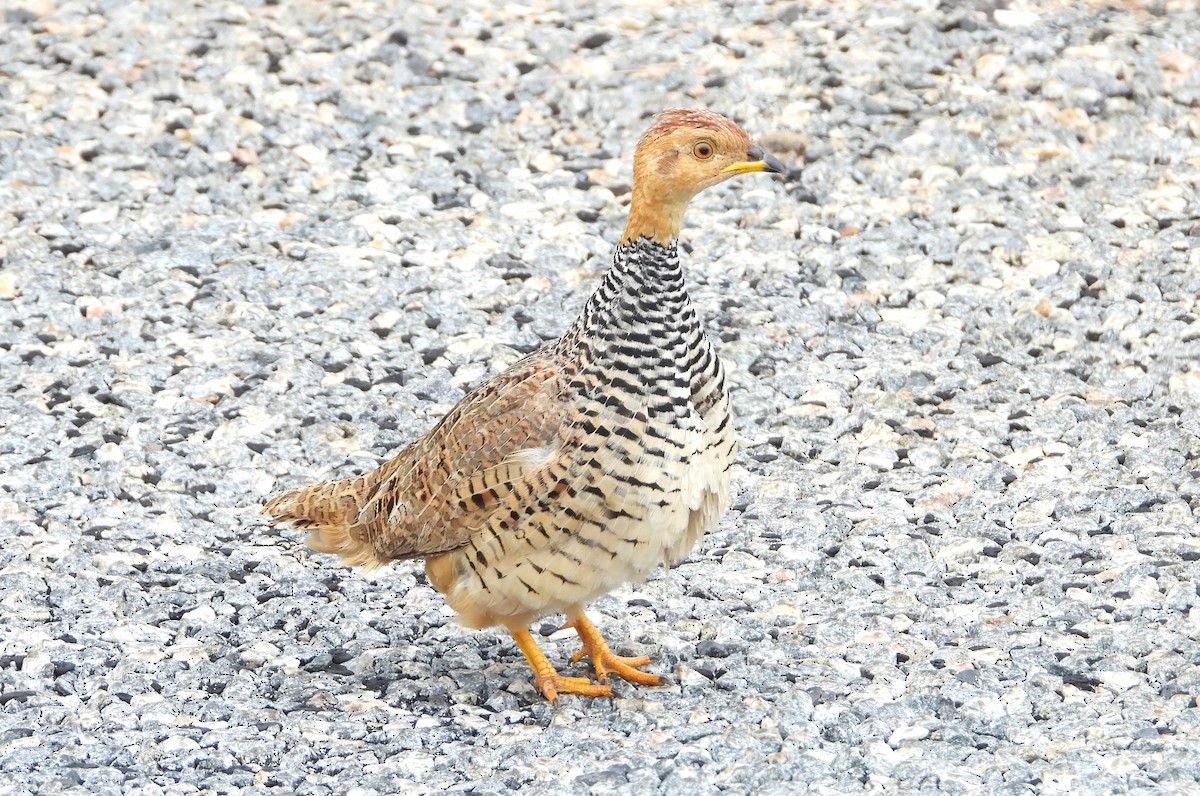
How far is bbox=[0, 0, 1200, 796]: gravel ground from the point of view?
18.1ft

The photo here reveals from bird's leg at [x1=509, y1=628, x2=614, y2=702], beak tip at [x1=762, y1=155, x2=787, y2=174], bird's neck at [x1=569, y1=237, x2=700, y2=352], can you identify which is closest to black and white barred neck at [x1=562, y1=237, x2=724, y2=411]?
bird's neck at [x1=569, y1=237, x2=700, y2=352]

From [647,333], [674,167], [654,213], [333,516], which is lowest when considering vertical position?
[333,516]

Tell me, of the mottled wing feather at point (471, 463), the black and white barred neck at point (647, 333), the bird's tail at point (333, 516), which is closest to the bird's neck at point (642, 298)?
the black and white barred neck at point (647, 333)

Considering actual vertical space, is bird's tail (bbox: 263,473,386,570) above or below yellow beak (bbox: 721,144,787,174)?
below

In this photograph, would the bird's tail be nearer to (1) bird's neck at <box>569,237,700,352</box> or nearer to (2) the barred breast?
(2) the barred breast

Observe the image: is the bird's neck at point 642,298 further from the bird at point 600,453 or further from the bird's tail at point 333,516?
the bird's tail at point 333,516

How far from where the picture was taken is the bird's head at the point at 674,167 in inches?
219

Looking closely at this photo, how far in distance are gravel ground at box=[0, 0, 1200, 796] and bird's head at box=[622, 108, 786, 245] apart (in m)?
1.70

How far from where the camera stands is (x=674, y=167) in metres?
5.56

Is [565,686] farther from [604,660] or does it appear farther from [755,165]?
[755,165]

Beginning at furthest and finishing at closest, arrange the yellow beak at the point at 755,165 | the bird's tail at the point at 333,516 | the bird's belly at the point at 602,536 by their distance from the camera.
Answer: the bird's tail at the point at 333,516 → the yellow beak at the point at 755,165 → the bird's belly at the point at 602,536

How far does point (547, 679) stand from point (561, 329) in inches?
123

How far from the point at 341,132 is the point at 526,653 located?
5198mm

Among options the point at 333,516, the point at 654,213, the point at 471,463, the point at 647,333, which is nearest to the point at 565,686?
the point at 471,463
